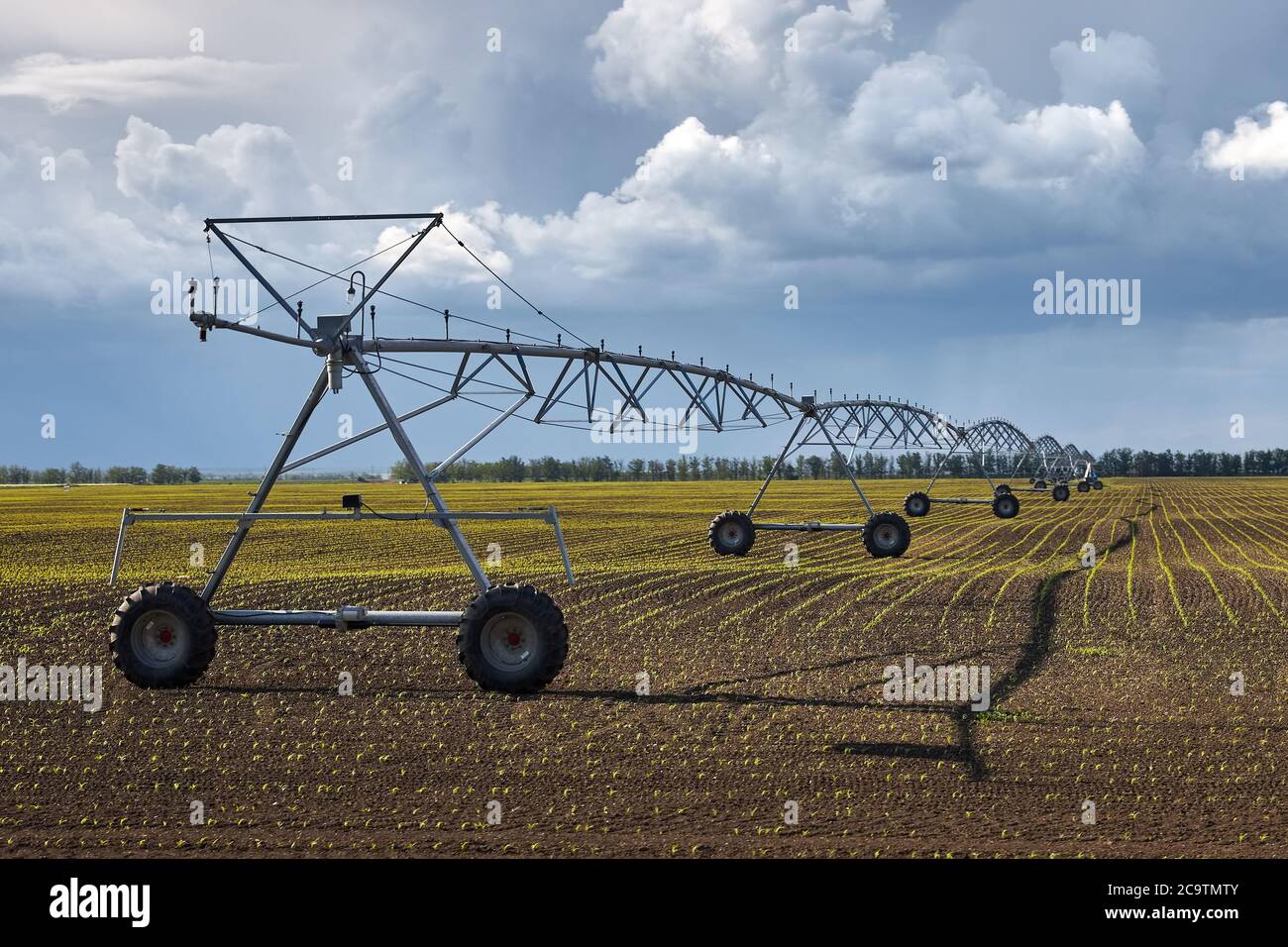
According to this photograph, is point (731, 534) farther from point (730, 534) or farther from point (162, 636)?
point (162, 636)

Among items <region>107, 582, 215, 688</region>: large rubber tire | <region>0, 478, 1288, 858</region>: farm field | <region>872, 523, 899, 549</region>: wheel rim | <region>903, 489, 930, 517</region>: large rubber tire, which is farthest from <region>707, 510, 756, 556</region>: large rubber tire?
<region>903, 489, 930, 517</region>: large rubber tire

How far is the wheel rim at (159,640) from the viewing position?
495 inches

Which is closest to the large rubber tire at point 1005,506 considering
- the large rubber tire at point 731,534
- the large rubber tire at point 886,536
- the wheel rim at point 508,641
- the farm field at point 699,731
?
the large rubber tire at point 886,536

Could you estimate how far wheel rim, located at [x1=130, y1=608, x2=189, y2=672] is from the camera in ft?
41.2

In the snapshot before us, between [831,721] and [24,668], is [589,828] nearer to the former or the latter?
[831,721]

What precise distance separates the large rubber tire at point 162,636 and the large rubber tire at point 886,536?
19.2 meters

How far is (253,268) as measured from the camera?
12.6 meters

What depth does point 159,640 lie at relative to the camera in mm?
→ 12758

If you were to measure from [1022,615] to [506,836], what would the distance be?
524 inches

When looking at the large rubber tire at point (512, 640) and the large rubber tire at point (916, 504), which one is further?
the large rubber tire at point (916, 504)

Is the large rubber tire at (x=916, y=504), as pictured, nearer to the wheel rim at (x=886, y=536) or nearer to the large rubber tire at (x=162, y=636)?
the wheel rim at (x=886, y=536)

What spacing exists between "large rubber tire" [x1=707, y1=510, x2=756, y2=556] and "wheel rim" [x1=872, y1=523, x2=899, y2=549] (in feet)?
10.9

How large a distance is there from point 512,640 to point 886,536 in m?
18.5

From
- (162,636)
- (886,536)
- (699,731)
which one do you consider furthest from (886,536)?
(162,636)
